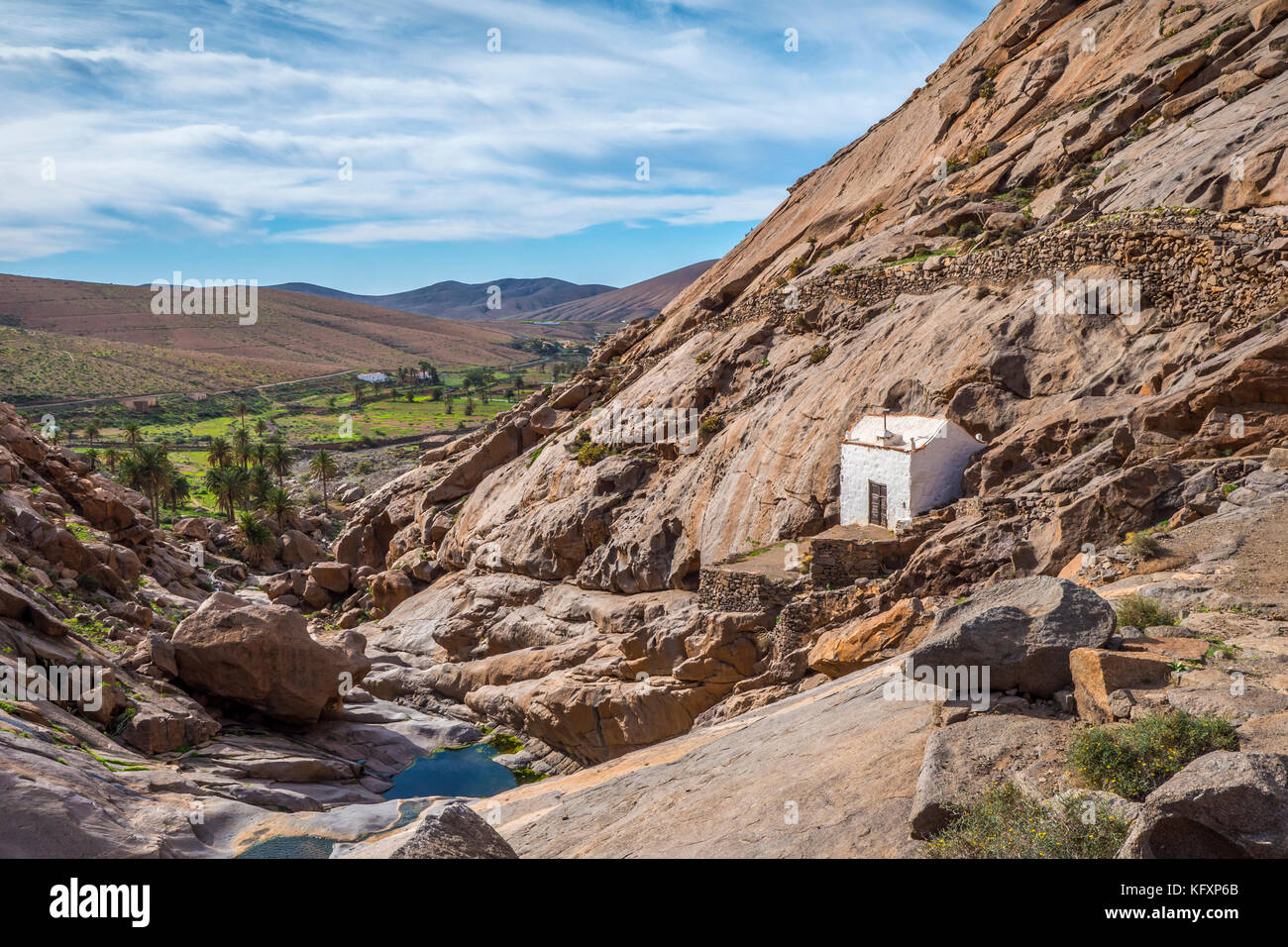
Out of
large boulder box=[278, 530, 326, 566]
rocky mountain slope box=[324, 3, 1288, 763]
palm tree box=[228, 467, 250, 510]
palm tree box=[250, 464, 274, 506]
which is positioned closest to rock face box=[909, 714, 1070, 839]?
rocky mountain slope box=[324, 3, 1288, 763]

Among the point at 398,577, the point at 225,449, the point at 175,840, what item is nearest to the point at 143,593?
the point at 398,577

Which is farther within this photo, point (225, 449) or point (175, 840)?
point (225, 449)

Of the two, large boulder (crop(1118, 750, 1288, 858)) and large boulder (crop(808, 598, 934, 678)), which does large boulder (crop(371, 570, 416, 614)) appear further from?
large boulder (crop(1118, 750, 1288, 858))

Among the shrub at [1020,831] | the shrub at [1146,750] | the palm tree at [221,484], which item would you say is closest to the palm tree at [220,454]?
the palm tree at [221,484]
